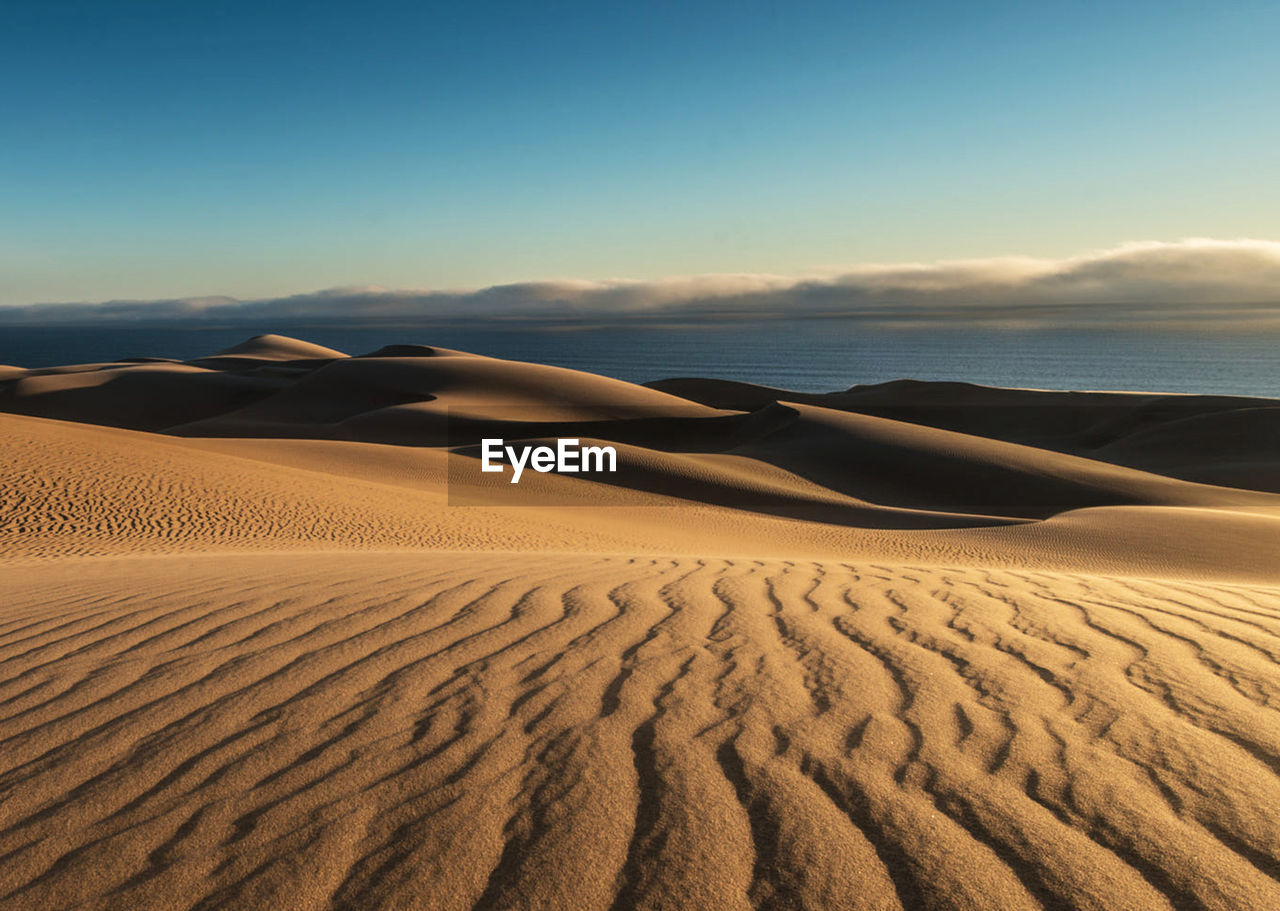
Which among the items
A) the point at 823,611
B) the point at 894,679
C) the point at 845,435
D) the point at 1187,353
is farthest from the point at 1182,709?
the point at 1187,353

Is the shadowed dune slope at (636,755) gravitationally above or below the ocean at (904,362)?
above

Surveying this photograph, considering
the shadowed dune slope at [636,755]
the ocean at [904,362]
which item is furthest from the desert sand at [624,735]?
the ocean at [904,362]

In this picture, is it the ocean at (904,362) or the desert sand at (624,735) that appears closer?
the desert sand at (624,735)

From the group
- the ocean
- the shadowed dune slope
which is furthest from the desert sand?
the ocean

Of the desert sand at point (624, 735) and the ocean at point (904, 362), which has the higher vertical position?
the desert sand at point (624, 735)

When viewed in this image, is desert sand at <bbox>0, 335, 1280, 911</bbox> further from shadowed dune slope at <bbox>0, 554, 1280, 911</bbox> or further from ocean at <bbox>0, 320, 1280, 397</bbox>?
ocean at <bbox>0, 320, 1280, 397</bbox>

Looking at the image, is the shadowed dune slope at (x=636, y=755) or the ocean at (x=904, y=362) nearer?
the shadowed dune slope at (x=636, y=755)

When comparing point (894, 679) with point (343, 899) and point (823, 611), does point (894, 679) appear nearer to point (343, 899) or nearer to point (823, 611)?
point (823, 611)

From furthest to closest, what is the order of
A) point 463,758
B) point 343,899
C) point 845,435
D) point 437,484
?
point 845,435
point 437,484
point 463,758
point 343,899

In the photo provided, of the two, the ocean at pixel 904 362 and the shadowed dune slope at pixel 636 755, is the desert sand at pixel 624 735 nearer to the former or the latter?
the shadowed dune slope at pixel 636 755
